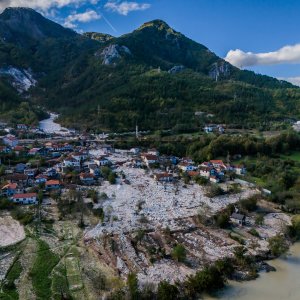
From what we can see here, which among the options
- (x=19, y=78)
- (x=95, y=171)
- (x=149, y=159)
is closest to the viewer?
(x=95, y=171)

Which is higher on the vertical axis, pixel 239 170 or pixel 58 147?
pixel 239 170

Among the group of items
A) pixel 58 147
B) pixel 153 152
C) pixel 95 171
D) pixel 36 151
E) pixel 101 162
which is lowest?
pixel 95 171

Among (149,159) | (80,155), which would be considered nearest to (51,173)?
(80,155)

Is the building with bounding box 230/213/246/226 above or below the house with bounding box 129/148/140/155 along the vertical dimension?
below

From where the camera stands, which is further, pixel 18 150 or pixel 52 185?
pixel 18 150

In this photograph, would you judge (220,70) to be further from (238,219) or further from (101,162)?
(238,219)

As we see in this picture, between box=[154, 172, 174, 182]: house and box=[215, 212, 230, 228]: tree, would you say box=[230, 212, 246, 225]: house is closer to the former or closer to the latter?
box=[215, 212, 230, 228]: tree

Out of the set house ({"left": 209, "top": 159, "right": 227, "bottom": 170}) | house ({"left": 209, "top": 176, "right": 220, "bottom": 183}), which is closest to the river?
house ({"left": 209, "top": 176, "right": 220, "bottom": 183})
